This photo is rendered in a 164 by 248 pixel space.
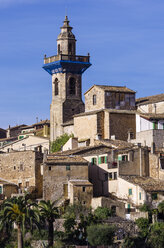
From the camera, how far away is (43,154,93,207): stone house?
65438 millimetres

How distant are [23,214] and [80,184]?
8815mm

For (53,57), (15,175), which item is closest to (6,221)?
(15,175)

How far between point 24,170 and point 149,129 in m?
11.9

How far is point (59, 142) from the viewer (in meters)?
85.3

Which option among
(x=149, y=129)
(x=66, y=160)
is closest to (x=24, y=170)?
(x=66, y=160)

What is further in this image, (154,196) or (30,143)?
(30,143)

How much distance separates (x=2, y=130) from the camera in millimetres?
120062

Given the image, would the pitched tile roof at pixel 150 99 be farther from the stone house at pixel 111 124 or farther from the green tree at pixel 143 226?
the green tree at pixel 143 226

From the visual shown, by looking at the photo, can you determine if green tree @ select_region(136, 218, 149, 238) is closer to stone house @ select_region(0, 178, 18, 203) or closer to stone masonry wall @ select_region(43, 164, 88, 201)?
stone masonry wall @ select_region(43, 164, 88, 201)

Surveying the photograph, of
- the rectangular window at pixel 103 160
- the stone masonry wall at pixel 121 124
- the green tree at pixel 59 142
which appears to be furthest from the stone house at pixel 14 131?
the rectangular window at pixel 103 160

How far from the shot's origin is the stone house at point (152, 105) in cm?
8300

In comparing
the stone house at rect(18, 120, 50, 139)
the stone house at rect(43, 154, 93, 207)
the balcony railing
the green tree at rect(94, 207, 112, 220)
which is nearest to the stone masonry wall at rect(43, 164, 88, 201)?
the stone house at rect(43, 154, 93, 207)

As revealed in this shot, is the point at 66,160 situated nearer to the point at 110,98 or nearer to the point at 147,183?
the point at 147,183

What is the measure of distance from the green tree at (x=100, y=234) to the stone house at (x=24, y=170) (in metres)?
12.3
